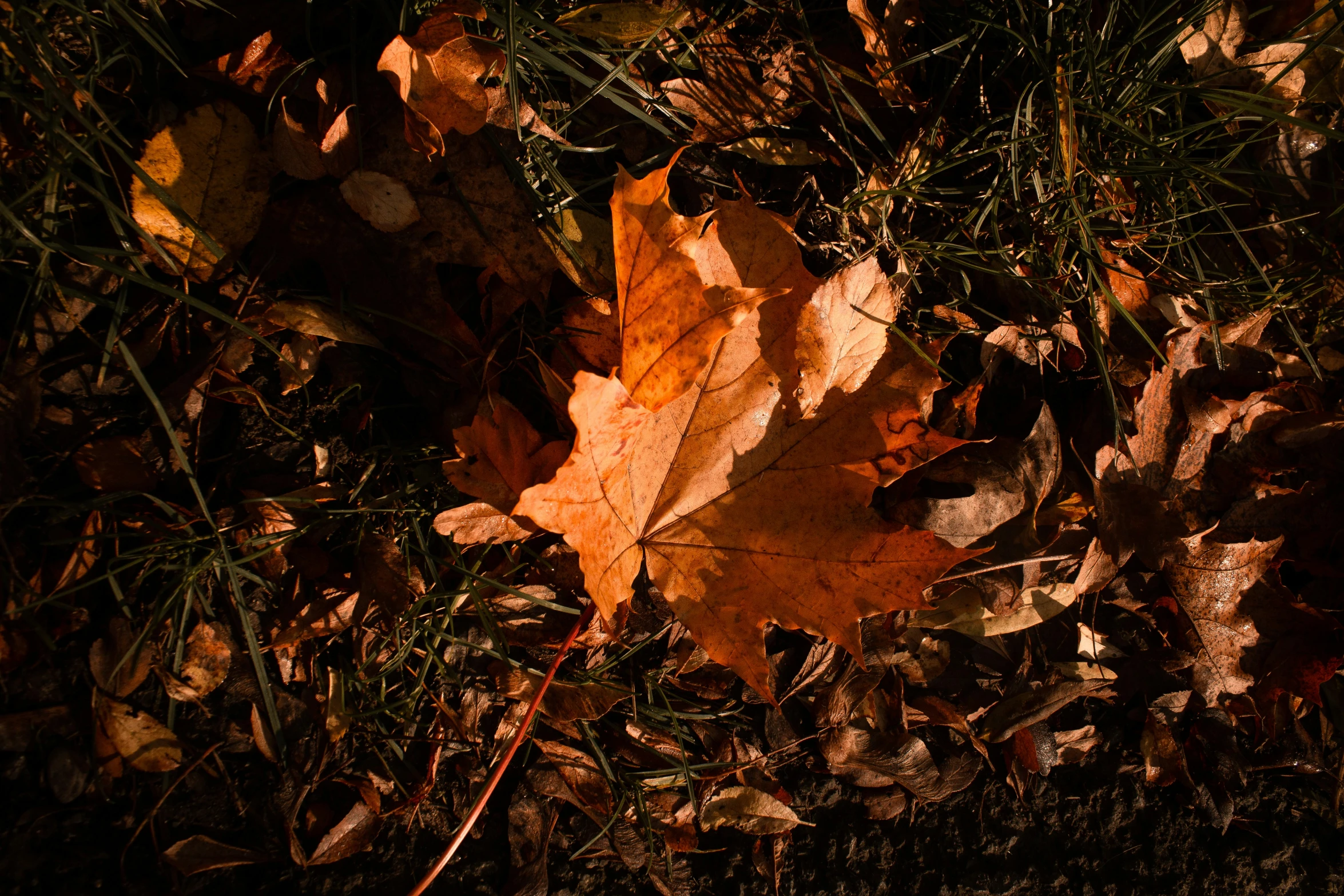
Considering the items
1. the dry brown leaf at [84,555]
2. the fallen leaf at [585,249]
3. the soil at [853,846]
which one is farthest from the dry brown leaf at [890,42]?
the dry brown leaf at [84,555]

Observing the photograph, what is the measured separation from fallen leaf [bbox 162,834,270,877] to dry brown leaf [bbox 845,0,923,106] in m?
1.94

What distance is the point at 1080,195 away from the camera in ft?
4.86

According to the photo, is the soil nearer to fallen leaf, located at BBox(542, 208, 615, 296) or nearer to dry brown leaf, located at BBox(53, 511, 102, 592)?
dry brown leaf, located at BBox(53, 511, 102, 592)

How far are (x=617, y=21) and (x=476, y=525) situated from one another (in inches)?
39.0

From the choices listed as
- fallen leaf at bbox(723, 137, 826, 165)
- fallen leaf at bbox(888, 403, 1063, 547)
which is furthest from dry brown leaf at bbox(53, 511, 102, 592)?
fallen leaf at bbox(888, 403, 1063, 547)

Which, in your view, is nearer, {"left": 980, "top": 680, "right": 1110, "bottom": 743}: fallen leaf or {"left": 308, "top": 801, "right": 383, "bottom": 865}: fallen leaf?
{"left": 308, "top": 801, "right": 383, "bottom": 865}: fallen leaf

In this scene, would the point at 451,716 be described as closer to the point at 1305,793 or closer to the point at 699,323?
the point at 699,323

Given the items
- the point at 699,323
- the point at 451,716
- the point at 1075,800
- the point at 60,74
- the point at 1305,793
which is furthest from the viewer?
the point at 1305,793

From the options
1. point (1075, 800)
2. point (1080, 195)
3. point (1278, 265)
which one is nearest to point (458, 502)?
point (1080, 195)

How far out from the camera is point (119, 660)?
1.32m

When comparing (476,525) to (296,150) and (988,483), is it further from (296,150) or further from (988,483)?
(988,483)

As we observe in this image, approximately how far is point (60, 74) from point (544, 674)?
4.59ft

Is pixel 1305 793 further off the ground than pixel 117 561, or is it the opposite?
pixel 117 561

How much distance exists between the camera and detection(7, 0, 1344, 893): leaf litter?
1.20 metres
